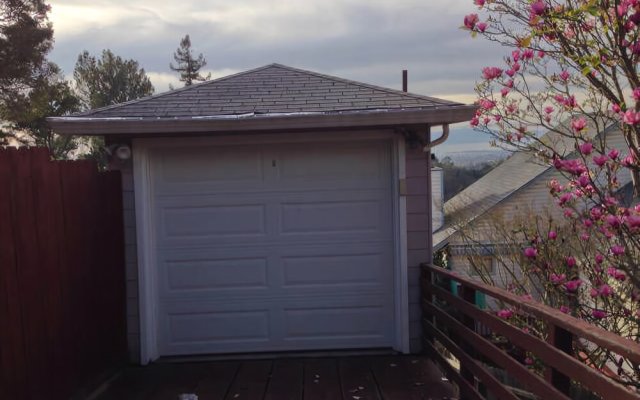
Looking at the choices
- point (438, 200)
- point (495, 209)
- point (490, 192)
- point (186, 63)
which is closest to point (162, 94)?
point (495, 209)

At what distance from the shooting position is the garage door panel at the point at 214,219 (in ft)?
18.9

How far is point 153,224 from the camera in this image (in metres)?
5.70

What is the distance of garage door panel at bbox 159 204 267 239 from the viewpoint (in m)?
5.75

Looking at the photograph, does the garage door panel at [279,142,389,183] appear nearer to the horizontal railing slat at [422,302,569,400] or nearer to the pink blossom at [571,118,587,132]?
the horizontal railing slat at [422,302,569,400]

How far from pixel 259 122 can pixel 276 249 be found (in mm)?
1259

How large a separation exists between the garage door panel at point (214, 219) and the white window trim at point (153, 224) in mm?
200

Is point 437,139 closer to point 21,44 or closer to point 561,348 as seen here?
point 561,348

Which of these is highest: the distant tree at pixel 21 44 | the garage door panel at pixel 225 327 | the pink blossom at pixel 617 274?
the distant tree at pixel 21 44

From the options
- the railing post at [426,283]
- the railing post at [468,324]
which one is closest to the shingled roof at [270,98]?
the railing post at [426,283]

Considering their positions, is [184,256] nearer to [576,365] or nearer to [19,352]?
[19,352]

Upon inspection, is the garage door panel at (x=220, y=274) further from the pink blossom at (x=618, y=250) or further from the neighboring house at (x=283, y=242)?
the pink blossom at (x=618, y=250)

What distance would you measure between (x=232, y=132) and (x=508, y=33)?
2507mm

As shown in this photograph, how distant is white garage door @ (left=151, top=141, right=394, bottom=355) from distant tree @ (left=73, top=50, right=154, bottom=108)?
69.1ft

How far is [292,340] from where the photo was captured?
228 inches
